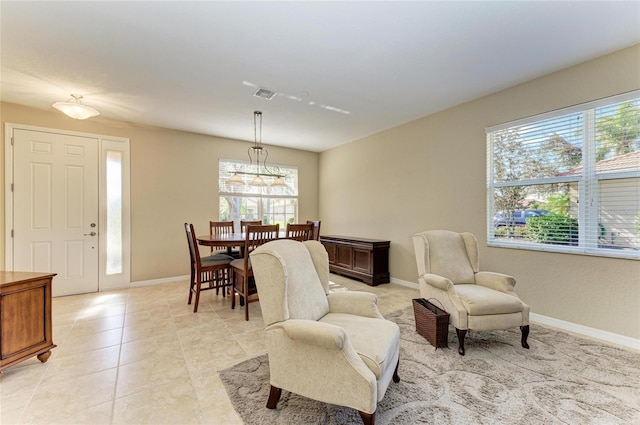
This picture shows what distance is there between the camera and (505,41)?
7.63 feet

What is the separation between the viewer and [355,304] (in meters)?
1.99

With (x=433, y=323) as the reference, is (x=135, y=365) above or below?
below

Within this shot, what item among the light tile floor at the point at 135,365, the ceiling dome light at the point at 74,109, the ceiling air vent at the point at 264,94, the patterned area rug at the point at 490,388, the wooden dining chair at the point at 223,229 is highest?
the ceiling air vent at the point at 264,94

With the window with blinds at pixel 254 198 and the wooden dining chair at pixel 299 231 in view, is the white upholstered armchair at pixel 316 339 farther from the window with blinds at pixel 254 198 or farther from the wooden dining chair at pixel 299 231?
the window with blinds at pixel 254 198

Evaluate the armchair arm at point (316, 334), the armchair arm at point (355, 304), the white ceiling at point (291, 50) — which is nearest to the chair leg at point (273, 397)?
the armchair arm at point (316, 334)

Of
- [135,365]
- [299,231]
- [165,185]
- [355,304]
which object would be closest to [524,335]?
[355,304]

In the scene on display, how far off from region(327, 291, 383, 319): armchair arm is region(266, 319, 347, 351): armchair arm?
1.95ft

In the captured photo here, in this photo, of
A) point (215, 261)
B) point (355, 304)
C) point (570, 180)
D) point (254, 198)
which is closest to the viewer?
point (355, 304)

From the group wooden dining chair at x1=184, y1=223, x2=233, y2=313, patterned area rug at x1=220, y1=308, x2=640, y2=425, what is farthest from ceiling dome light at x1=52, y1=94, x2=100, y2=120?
patterned area rug at x1=220, y1=308, x2=640, y2=425

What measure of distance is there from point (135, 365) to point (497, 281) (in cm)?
332

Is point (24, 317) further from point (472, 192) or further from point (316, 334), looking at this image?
point (472, 192)

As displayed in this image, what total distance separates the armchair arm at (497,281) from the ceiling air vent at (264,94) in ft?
10.5

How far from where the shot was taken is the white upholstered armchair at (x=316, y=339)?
1350mm

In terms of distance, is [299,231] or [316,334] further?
[299,231]
